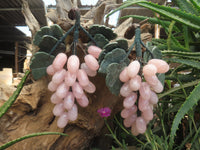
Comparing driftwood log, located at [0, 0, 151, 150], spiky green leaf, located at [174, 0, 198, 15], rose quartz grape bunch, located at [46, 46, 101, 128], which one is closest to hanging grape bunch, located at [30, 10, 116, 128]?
rose quartz grape bunch, located at [46, 46, 101, 128]

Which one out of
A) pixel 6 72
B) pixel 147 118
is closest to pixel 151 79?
pixel 147 118

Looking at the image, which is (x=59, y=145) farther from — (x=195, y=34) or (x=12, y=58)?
(x=12, y=58)

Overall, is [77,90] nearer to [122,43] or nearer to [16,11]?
[122,43]

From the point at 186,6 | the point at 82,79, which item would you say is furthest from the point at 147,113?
the point at 186,6

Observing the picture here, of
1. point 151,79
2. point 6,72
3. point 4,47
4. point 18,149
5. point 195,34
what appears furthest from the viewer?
point 4,47

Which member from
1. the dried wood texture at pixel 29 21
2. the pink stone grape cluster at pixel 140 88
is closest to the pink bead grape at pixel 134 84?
the pink stone grape cluster at pixel 140 88

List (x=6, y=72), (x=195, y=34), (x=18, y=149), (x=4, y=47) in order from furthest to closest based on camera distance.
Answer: (x=4, y=47) → (x=6, y=72) → (x=195, y=34) → (x=18, y=149)

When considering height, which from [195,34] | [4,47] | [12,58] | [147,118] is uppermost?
[195,34]
